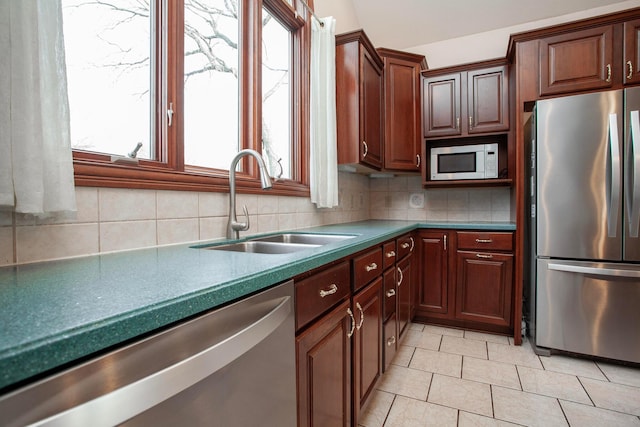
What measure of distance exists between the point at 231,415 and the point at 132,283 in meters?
0.32

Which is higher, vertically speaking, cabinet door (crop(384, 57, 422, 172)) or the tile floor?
cabinet door (crop(384, 57, 422, 172))

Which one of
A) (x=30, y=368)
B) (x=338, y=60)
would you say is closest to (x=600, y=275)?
(x=338, y=60)

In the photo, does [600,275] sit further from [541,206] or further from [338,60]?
[338,60]

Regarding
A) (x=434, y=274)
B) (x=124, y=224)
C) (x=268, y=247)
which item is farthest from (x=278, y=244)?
(x=434, y=274)

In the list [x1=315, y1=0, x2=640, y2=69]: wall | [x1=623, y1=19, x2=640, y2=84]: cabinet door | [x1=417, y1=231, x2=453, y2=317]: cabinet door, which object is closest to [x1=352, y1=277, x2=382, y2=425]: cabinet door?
[x1=417, y1=231, x2=453, y2=317]: cabinet door

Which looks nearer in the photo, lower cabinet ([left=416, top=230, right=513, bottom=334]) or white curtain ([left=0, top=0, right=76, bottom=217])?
white curtain ([left=0, top=0, right=76, bottom=217])

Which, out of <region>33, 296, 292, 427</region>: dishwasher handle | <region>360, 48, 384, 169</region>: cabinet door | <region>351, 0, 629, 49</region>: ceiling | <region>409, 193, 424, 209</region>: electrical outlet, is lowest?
<region>33, 296, 292, 427</region>: dishwasher handle

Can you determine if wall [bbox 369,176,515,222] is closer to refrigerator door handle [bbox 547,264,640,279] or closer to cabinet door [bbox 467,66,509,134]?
cabinet door [bbox 467,66,509,134]

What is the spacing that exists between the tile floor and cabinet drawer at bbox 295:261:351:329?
31.0 inches

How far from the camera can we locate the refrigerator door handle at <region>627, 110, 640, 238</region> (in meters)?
1.81

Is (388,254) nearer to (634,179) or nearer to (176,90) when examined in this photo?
(176,90)

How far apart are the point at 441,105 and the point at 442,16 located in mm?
906

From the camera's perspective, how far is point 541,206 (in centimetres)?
210

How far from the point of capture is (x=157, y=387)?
1.48 feet
